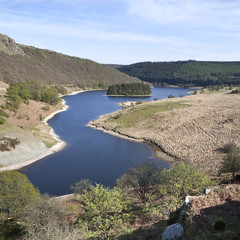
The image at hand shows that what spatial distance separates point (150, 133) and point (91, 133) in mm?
21739

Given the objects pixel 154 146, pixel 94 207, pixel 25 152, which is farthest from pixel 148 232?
pixel 154 146

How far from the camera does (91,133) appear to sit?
276 feet

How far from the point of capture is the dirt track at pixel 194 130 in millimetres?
61562

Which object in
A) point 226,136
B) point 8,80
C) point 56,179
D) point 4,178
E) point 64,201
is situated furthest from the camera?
point 8,80

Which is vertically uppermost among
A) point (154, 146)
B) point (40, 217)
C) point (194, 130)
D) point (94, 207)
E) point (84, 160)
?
point (94, 207)

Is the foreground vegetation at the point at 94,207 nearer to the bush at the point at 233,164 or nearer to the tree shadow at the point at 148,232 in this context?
the tree shadow at the point at 148,232

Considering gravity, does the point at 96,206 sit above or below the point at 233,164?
above

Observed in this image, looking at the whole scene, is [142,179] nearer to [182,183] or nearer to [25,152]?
[182,183]

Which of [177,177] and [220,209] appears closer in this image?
[220,209]

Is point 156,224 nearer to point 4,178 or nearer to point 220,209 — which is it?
point 220,209

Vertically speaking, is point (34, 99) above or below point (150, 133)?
above

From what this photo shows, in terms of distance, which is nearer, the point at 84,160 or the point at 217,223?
Result: the point at 217,223

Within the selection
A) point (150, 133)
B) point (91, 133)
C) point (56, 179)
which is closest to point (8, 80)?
point (91, 133)

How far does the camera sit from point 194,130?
7750 centimetres
